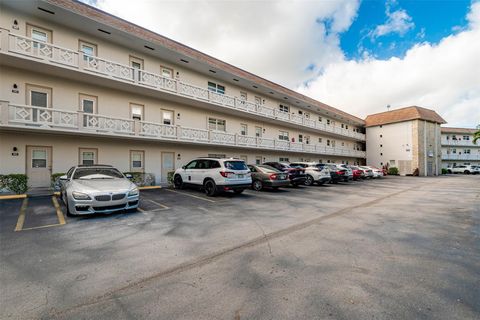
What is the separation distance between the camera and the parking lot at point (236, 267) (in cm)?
256

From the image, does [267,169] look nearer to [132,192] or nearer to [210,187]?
[210,187]

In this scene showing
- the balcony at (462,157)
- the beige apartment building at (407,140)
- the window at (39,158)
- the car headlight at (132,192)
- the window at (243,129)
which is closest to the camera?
the car headlight at (132,192)

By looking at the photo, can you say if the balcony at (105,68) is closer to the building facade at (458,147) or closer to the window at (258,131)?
the window at (258,131)

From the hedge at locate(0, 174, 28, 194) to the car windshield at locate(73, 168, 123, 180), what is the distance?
479cm

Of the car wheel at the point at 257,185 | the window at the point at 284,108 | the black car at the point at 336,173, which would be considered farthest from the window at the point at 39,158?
the window at the point at 284,108

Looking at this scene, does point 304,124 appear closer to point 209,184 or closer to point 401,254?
point 209,184

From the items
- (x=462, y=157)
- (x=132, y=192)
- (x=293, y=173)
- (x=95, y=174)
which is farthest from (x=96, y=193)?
(x=462, y=157)

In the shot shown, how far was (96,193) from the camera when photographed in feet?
20.8

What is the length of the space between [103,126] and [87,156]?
2244 mm

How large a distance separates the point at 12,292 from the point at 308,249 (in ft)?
15.1

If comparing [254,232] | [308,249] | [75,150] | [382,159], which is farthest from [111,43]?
[382,159]

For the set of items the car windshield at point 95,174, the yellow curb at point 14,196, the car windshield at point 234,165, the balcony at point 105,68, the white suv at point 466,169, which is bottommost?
the white suv at point 466,169

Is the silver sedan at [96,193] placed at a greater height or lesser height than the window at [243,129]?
lesser

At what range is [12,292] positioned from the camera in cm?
281
